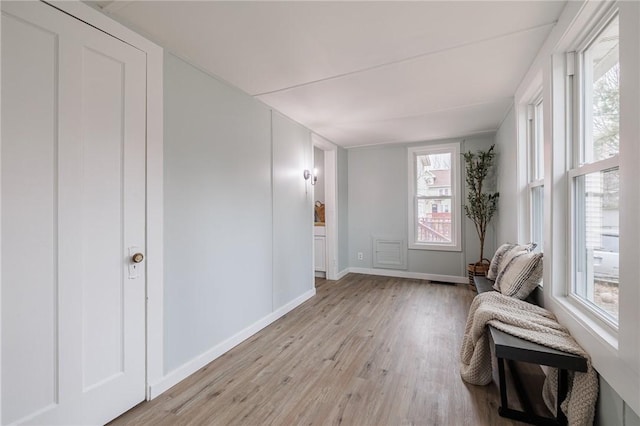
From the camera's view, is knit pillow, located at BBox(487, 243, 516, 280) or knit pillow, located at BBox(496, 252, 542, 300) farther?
knit pillow, located at BBox(487, 243, 516, 280)

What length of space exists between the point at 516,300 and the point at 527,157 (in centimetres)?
142

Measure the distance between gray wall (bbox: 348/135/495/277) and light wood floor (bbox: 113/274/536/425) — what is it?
58.9 inches

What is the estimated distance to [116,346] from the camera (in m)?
1.61

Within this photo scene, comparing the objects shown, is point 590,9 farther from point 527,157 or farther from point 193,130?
point 193,130

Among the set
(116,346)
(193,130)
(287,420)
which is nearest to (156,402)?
(116,346)

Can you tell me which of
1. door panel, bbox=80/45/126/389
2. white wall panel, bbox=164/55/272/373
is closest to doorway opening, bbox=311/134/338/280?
white wall panel, bbox=164/55/272/373

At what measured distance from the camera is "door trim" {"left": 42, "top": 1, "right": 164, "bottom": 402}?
175 centimetres

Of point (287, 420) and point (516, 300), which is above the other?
point (516, 300)

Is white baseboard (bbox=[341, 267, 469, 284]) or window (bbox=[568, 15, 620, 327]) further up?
window (bbox=[568, 15, 620, 327])

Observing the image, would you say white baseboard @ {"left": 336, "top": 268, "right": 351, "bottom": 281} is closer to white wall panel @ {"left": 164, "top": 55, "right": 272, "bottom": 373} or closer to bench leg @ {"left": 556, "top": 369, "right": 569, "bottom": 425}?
white wall panel @ {"left": 164, "top": 55, "right": 272, "bottom": 373}

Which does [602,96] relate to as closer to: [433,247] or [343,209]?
[433,247]

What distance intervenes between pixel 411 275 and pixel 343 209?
5.30 feet

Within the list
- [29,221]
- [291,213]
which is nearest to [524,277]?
[291,213]

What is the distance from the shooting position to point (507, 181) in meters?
3.22
